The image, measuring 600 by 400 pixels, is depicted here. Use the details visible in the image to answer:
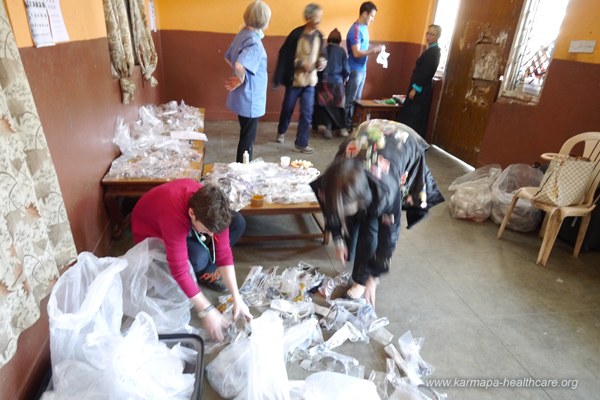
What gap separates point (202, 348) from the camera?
1.33 meters

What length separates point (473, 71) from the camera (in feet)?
12.4

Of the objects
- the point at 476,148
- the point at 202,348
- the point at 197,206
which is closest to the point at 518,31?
the point at 476,148

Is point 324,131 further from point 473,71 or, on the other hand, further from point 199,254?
point 199,254

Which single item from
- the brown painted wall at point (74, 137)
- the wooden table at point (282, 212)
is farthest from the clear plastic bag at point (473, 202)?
the brown painted wall at point (74, 137)

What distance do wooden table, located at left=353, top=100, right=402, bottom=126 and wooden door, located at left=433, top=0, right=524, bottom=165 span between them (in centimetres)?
58

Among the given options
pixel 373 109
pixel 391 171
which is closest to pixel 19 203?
pixel 391 171

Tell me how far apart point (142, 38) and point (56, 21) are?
5.46 ft

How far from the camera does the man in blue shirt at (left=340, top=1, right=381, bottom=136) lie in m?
4.06

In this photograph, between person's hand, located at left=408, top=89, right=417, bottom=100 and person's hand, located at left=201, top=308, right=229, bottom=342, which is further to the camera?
person's hand, located at left=408, top=89, right=417, bottom=100

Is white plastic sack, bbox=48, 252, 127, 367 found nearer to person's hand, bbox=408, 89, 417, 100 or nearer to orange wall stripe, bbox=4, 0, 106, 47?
orange wall stripe, bbox=4, 0, 106, 47

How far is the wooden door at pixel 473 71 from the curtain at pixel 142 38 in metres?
3.09

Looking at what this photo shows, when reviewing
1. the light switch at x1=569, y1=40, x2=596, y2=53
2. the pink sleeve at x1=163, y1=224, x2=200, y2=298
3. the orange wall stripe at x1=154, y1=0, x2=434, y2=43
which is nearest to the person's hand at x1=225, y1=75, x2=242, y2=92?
the pink sleeve at x1=163, y1=224, x2=200, y2=298

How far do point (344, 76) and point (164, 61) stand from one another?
90.2 inches

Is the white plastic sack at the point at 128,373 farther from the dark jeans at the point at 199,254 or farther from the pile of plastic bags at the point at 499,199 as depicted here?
the pile of plastic bags at the point at 499,199
